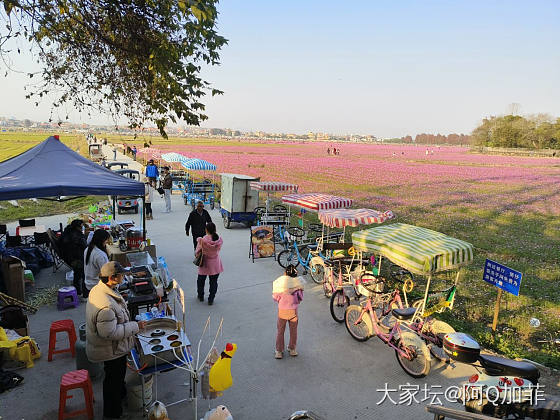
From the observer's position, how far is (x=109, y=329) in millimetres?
3803

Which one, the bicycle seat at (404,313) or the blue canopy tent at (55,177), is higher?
the blue canopy tent at (55,177)

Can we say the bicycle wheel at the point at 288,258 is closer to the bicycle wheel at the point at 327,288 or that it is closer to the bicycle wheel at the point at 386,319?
the bicycle wheel at the point at 327,288

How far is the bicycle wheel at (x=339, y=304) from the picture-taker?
23.3 ft

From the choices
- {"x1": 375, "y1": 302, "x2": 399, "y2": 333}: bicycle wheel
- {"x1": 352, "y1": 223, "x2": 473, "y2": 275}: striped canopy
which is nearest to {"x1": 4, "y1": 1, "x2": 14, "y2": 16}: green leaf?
{"x1": 352, "y1": 223, "x2": 473, "y2": 275}: striped canopy

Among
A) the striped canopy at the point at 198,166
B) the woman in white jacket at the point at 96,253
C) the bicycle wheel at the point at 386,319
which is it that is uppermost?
the striped canopy at the point at 198,166

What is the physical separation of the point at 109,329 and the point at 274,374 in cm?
260

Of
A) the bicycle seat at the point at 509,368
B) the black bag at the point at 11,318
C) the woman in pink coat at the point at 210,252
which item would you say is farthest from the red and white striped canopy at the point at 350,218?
the black bag at the point at 11,318

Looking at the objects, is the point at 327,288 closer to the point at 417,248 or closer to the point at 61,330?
the point at 417,248

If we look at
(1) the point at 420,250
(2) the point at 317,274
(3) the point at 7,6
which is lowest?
(2) the point at 317,274

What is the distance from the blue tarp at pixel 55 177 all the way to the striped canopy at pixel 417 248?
524 centimetres

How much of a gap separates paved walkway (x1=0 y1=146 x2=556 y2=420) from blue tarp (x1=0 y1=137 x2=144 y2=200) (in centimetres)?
234

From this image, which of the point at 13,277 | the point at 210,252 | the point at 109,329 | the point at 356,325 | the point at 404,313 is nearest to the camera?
the point at 109,329

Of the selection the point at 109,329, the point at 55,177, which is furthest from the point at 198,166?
the point at 109,329

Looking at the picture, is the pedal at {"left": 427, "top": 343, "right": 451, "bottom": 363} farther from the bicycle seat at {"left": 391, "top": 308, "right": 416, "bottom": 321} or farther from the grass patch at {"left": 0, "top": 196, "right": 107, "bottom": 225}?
the grass patch at {"left": 0, "top": 196, "right": 107, "bottom": 225}
